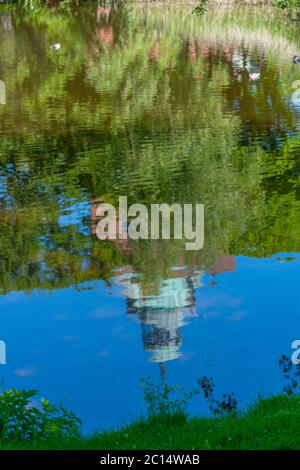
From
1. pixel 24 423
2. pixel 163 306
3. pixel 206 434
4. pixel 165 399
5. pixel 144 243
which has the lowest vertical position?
pixel 206 434

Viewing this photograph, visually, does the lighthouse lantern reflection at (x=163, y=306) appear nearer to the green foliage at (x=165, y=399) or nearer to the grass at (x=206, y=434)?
the green foliage at (x=165, y=399)

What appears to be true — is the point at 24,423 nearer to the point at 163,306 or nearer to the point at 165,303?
the point at 163,306

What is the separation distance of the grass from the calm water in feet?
3.87

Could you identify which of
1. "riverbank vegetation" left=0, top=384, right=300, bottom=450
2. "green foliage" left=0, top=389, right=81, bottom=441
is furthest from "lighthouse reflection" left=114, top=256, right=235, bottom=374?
"green foliage" left=0, top=389, right=81, bottom=441

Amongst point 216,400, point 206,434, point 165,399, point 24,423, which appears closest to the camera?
point 206,434

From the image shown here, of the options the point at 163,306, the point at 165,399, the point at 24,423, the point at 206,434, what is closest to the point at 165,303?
the point at 163,306

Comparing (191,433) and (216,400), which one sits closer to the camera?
(191,433)

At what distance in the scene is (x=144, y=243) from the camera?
1703cm

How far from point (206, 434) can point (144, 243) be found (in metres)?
8.60

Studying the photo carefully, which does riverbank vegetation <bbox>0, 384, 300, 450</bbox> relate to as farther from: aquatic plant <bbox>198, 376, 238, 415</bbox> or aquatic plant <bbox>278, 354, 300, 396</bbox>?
aquatic plant <bbox>278, 354, 300, 396</bbox>

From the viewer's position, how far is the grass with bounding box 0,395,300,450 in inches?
325

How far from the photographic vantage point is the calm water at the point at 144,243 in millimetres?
12078

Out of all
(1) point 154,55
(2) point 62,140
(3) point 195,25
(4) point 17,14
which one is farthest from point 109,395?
(4) point 17,14

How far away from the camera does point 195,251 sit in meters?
16.5
